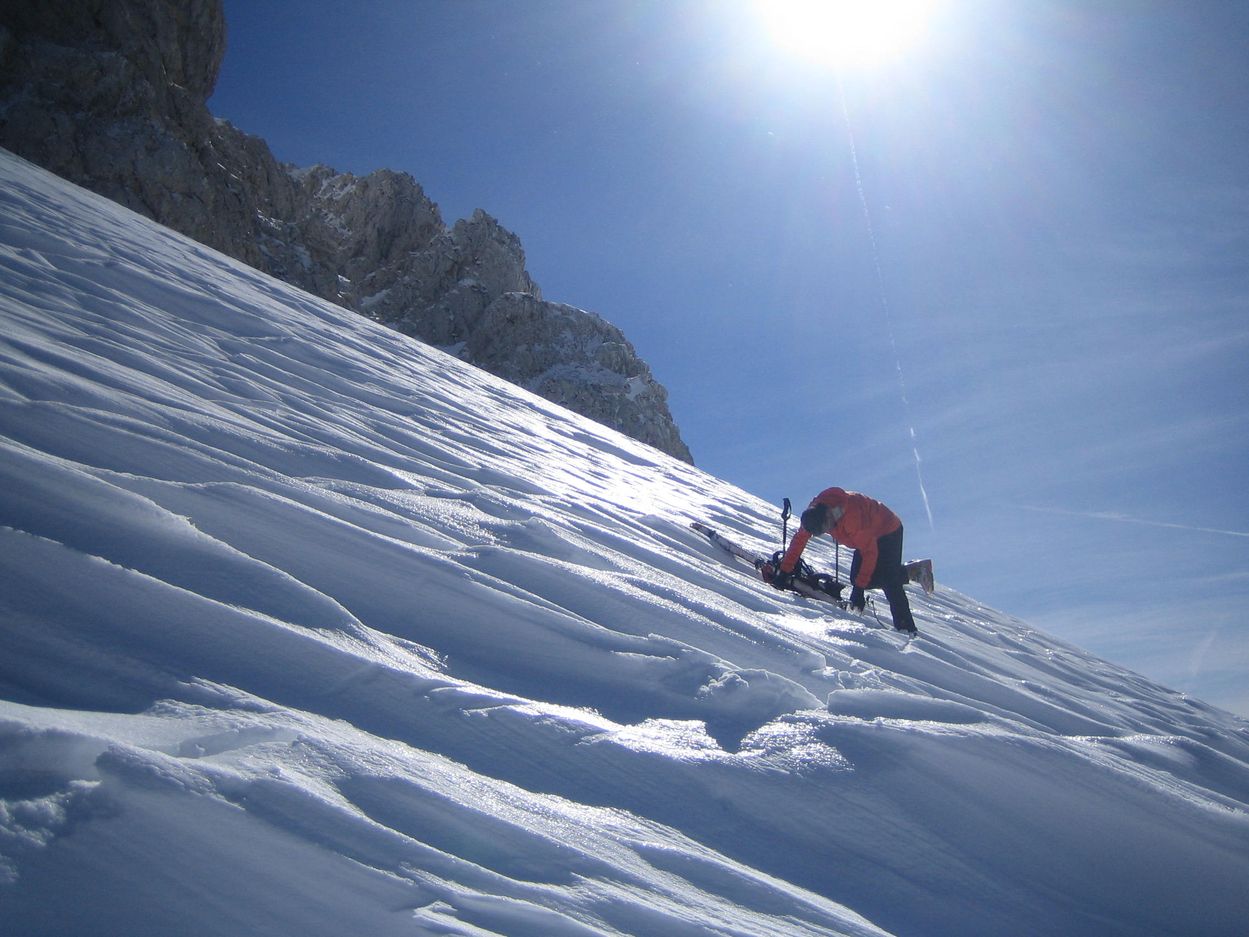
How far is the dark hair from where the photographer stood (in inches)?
211

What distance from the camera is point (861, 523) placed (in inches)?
219

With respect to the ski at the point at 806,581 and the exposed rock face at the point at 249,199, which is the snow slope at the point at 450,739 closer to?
the ski at the point at 806,581

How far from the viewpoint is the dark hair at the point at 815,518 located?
17.6ft

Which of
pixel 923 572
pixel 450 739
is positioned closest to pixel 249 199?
pixel 923 572

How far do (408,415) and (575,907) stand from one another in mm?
5394

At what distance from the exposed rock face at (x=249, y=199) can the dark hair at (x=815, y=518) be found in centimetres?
3626

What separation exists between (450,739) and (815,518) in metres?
4.09

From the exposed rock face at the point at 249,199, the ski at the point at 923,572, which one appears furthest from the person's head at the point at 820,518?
the exposed rock face at the point at 249,199

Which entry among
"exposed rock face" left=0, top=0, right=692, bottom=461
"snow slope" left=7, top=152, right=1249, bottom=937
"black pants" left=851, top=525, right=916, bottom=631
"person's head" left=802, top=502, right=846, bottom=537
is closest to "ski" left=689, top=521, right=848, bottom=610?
"black pants" left=851, top=525, right=916, bottom=631

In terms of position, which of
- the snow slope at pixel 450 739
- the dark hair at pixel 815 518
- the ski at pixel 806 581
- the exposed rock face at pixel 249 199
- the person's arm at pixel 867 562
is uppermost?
the exposed rock face at pixel 249 199

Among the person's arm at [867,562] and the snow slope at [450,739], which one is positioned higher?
the person's arm at [867,562]

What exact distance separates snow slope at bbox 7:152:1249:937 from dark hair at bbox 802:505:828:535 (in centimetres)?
128

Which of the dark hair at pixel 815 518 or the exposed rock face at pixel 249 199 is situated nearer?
the dark hair at pixel 815 518

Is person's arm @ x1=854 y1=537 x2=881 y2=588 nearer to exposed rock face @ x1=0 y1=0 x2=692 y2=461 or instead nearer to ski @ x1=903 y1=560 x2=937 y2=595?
ski @ x1=903 y1=560 x2=937 y2=595
